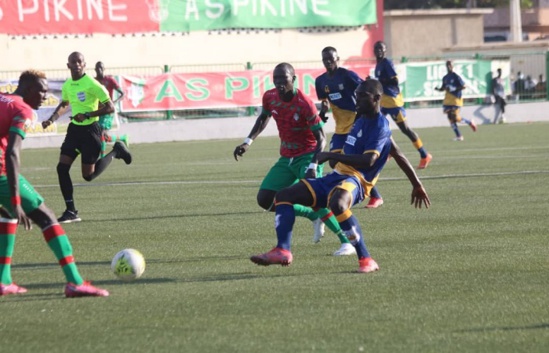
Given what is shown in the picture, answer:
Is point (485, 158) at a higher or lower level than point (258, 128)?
lower

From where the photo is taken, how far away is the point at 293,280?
30.5 ft

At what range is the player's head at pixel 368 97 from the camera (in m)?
9.80

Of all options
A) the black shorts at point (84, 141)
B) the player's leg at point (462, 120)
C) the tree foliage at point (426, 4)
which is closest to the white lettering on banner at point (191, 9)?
the player's leg at point (462, 120)

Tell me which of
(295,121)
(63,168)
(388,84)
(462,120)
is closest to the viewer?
(295,121)

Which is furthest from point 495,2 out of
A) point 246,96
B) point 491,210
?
point 491,210

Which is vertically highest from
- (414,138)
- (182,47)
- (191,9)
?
(191,9)

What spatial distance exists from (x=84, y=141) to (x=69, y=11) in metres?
28.8

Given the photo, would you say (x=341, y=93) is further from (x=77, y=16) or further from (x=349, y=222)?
(x=77, y=16)

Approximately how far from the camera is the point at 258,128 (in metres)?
12.1

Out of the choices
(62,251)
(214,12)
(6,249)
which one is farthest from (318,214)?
(214,12)

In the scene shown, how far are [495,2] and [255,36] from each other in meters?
44.8

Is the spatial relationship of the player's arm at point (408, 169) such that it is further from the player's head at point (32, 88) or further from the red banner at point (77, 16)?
the red banner at point (77, 16)

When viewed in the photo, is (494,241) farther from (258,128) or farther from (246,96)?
(246,96)

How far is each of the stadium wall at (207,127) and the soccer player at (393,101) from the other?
1582 cm
